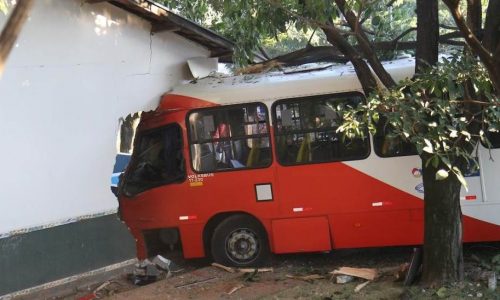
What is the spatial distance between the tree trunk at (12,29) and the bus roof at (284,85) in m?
5.22

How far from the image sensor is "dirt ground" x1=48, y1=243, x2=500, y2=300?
5672 millimetres

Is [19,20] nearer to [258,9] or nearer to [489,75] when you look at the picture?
[489,75]

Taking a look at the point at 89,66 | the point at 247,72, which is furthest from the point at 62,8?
the point at 247,72

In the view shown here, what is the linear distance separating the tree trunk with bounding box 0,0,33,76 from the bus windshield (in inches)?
212

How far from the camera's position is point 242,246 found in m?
7.59

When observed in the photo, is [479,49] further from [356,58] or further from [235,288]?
[235,288]

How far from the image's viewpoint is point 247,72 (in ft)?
28.4

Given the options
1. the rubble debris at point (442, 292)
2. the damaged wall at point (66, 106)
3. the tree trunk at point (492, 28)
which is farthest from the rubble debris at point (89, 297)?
the tree trunk at point (492, 28)

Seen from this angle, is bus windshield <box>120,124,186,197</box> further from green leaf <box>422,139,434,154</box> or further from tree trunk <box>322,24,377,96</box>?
green leaf <box>422,139,434,154</box>

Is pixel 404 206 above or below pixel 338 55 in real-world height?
below

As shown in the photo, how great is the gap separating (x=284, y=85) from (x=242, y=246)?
2.19 m

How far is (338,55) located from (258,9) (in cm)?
210

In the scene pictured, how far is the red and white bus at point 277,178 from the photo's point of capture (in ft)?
23.2

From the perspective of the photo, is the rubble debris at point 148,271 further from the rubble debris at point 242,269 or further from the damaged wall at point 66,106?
the rubble debris at point 242,269
